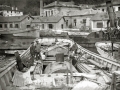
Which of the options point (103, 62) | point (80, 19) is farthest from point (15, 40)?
point (103, 62)

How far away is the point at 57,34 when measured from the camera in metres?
28.6

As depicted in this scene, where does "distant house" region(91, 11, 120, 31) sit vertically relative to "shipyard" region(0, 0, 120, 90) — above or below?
above

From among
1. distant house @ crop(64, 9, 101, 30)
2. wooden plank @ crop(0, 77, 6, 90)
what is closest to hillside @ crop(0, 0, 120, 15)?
distant house @ crop(64, 9, 101, 30)

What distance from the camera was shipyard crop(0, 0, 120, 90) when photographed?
700 centimetres

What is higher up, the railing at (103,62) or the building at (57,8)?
the building at (57,8)

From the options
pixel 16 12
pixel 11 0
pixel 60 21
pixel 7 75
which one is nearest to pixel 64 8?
pixel 60 21

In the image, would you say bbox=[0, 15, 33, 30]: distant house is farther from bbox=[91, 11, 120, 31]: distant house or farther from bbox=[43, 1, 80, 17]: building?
bbox=[91, 11, 120, 31]: distant house

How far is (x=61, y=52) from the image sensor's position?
13.2 metres

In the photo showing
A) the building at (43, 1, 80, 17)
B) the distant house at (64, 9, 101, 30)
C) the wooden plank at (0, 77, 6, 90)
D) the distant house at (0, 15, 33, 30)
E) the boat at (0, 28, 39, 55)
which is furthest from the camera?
the building at (43, 1, 80, 17)

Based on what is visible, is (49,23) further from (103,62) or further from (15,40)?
(103,62)

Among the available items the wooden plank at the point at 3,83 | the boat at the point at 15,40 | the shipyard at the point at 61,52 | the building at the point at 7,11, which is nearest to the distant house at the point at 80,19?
the shipyard at the point at 61,52

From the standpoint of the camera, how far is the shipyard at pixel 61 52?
23.0 feet

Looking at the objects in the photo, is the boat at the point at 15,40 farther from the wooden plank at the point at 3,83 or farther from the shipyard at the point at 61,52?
the wooden plank at the point at 3,83

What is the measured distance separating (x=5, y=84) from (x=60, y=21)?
3170cm
